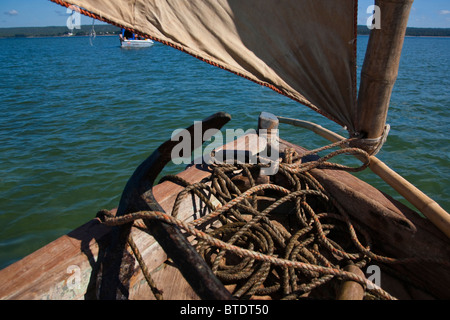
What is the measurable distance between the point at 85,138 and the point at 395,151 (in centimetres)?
702

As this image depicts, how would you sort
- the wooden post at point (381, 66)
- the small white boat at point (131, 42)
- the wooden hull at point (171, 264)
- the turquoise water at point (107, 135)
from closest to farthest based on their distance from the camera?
the wooden hull at point (171, 264)
the wooden post at point (381, 66)
the turquoise water at point (107, 135)
the small white boat at point (131, 42)

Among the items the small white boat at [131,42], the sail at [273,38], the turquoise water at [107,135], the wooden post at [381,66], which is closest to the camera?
the sail at [273,38]

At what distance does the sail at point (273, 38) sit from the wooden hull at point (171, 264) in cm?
72

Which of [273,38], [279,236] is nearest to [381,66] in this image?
[273,38]

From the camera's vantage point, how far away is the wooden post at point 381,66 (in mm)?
1868

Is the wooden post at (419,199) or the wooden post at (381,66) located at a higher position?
the wooden post at (381,66)

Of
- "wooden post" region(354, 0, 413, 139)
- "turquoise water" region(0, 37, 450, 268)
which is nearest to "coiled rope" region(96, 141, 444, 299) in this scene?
"wooden post" region(354, 0, 413, 139)

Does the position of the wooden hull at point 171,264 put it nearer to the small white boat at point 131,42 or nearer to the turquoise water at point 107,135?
the turquoise water at point 107,135

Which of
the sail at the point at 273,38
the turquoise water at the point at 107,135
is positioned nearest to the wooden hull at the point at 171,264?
the sail at the point at 273,38

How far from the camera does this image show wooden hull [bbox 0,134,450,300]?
1.37m

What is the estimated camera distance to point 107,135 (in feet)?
23.3

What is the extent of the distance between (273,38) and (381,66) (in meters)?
0.78

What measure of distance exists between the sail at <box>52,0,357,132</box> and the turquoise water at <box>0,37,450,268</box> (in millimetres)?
3227
